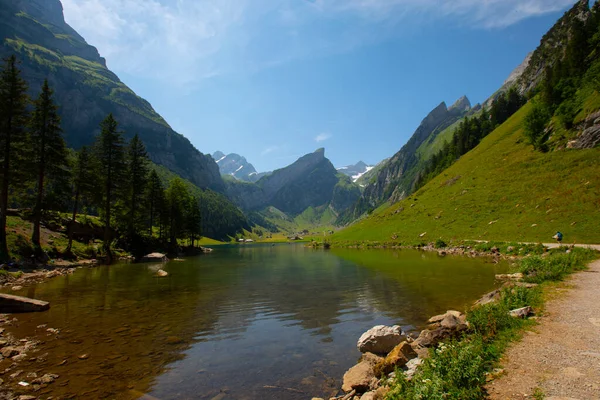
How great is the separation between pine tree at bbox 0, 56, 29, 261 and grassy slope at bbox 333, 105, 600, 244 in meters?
67.4

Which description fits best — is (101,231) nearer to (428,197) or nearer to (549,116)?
(428,197)

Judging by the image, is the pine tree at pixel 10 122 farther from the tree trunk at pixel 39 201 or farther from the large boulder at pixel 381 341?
the large boulder at pixel 381 341

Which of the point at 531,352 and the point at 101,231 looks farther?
the point at 101,231

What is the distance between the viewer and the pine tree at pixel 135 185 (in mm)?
59456

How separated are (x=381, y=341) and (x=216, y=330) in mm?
8364

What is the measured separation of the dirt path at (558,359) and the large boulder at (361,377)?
3.37m

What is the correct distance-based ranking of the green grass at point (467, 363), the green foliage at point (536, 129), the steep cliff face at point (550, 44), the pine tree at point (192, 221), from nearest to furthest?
the green grass at point (467, 363) → the green foliage at point (536, 129) → the pine tree at point (192, 221) → the steep cliff face at point (550, 44)

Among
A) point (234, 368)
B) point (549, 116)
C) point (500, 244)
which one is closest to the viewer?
point (234, 368)

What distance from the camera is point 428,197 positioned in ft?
286

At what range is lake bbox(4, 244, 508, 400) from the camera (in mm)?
9469

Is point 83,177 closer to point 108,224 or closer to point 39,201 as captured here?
point 108,224

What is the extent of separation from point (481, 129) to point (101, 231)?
14285 centimetres

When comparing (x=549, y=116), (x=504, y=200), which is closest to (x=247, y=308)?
(x=504, y=200)

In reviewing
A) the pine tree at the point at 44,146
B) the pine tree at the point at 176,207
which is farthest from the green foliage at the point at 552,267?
the pine tree at the point at 176,207
